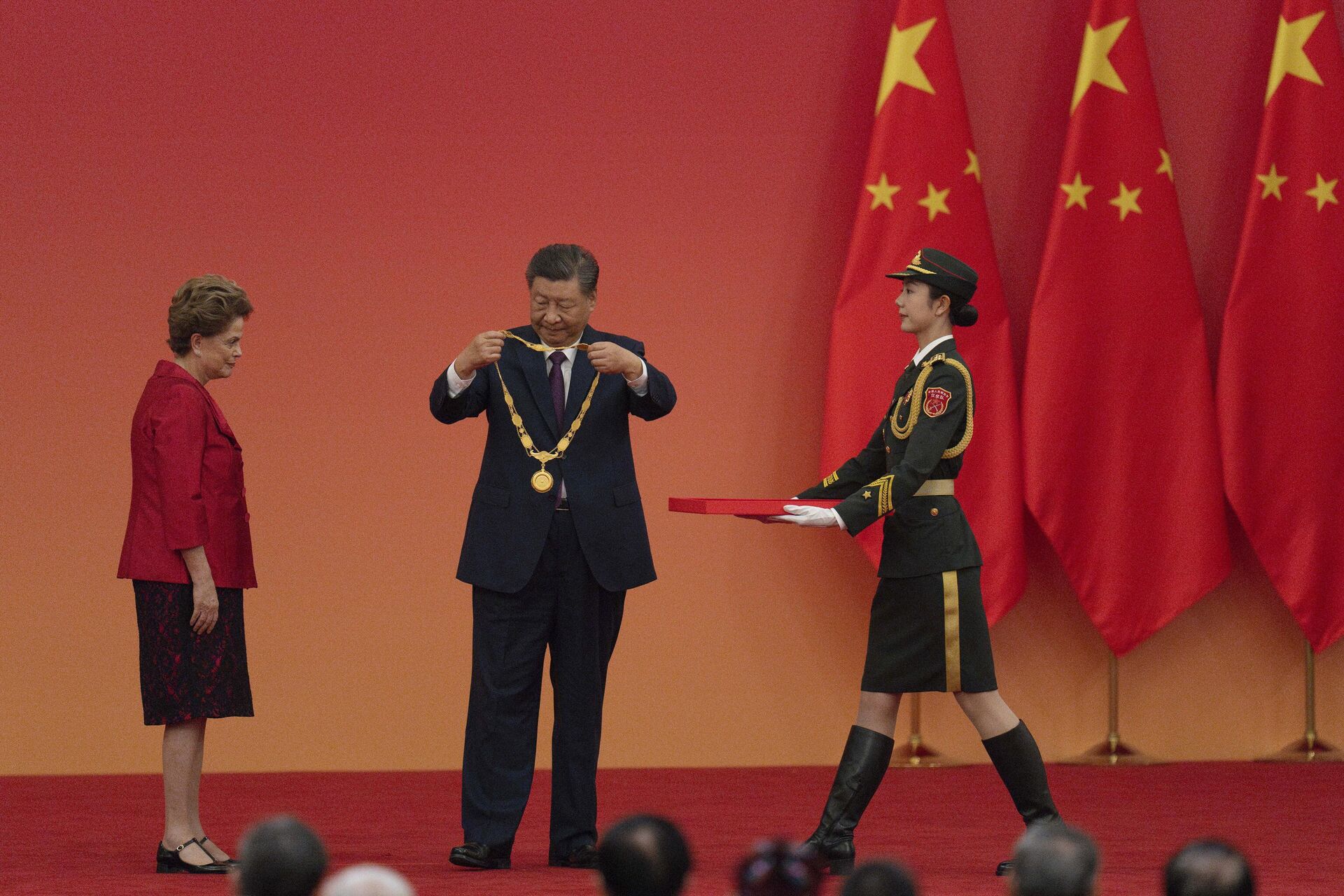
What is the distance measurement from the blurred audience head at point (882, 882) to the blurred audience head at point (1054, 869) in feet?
0.25

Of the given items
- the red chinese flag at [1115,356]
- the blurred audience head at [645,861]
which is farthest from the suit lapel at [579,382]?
the blurred audience head at [645,861]

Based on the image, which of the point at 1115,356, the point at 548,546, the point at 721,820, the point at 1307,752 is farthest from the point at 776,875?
the point at 1307,752

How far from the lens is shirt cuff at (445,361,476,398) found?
10.3 ft

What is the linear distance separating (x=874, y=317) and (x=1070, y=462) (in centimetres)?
73

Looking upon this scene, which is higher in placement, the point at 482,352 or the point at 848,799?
the point at 482,352

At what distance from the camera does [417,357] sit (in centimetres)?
464

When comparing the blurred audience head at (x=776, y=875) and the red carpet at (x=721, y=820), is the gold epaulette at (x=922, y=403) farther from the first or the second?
the blurred audience head at (x=776, y=875)

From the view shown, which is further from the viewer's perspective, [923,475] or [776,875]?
[923,475]

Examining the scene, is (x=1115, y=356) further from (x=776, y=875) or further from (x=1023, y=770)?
(x=776, y=875)

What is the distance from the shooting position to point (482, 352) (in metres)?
3.05

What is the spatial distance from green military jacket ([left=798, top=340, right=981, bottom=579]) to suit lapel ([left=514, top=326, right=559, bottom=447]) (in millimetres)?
625

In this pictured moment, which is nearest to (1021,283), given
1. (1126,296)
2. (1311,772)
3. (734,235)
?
(1126,296)

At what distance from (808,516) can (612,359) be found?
486mm

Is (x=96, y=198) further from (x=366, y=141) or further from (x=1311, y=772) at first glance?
(x=1311, y=772)
